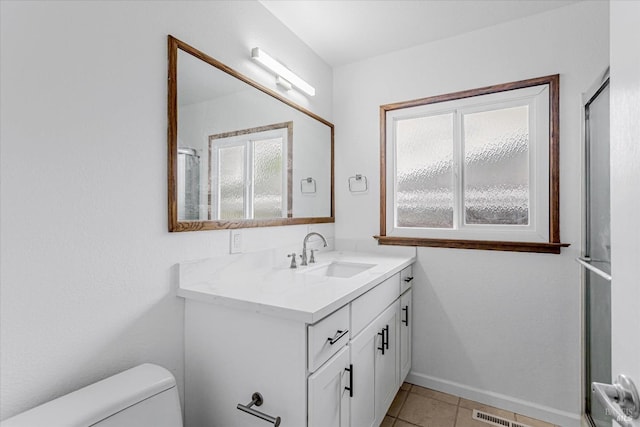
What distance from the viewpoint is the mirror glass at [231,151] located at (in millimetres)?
1359

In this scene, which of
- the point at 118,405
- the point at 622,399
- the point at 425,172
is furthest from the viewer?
the point at 425,172

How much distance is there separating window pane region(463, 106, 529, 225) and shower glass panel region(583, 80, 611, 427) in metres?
0.33

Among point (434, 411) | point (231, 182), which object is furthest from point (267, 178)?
point (434, 411)

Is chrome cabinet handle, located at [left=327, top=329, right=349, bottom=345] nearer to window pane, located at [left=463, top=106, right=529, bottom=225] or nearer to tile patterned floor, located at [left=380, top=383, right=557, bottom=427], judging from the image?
tile patterned floor, located at [left=380, top=383, right=557, bottom=427]

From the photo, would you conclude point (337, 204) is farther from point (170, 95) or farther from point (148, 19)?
point (148, 19)

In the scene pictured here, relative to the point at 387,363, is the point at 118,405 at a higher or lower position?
higher

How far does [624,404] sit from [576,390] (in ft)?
5.82

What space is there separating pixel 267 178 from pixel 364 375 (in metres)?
1.15

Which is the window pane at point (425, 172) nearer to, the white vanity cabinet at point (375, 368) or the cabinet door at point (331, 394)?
the white vanity cabinet at point (375, 368)

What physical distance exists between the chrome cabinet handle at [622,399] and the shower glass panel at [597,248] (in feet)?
3.69

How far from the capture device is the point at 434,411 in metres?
1.95

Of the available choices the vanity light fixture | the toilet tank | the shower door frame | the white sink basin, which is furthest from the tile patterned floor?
the vanity light fixture

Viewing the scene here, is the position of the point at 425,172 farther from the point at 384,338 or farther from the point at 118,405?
the point at 118,405

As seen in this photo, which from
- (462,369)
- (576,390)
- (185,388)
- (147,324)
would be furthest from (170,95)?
(576,390)
